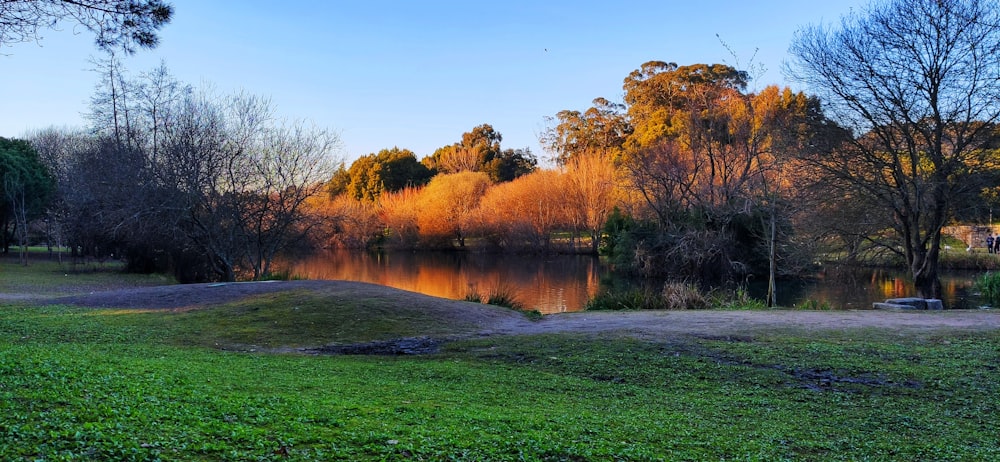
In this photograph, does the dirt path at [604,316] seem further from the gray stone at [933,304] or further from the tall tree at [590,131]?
the tall tree at [590,131]

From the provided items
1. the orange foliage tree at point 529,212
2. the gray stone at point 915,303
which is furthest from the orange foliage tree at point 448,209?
the gray stone at point 915,303

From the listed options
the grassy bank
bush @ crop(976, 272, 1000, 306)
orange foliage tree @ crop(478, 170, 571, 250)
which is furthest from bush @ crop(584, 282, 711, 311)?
orange foliage tree @ crop(478, 170, 571, 250)

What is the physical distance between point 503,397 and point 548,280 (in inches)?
1064

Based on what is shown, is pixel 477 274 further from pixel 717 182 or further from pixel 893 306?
pixel 893 306

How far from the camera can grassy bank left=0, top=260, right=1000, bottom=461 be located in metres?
4.39

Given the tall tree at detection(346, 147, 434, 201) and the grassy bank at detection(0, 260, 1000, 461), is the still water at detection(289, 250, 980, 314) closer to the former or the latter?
the grassy bank at detection(0, 260, 1000, 461)

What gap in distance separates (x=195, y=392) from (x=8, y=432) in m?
1.83

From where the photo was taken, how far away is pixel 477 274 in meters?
38.5

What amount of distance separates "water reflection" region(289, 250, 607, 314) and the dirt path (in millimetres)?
6947

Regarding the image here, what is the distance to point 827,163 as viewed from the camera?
72.7 feet

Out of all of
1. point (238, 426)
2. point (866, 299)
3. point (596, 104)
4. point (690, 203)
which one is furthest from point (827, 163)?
point (596, 104)

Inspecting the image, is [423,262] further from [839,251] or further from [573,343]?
[573,343]

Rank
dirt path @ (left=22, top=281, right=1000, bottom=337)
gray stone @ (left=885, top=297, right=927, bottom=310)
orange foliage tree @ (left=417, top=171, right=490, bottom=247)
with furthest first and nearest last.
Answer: orange foliage tree @ (left=417, top=171, right=490, bottom=247)
gray stone @ (left=885, top=297, right=927, bottom=310)
dirt path @ (left=22, top=281, right=1000, bottom=337)

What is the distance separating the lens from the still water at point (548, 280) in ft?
81.6
